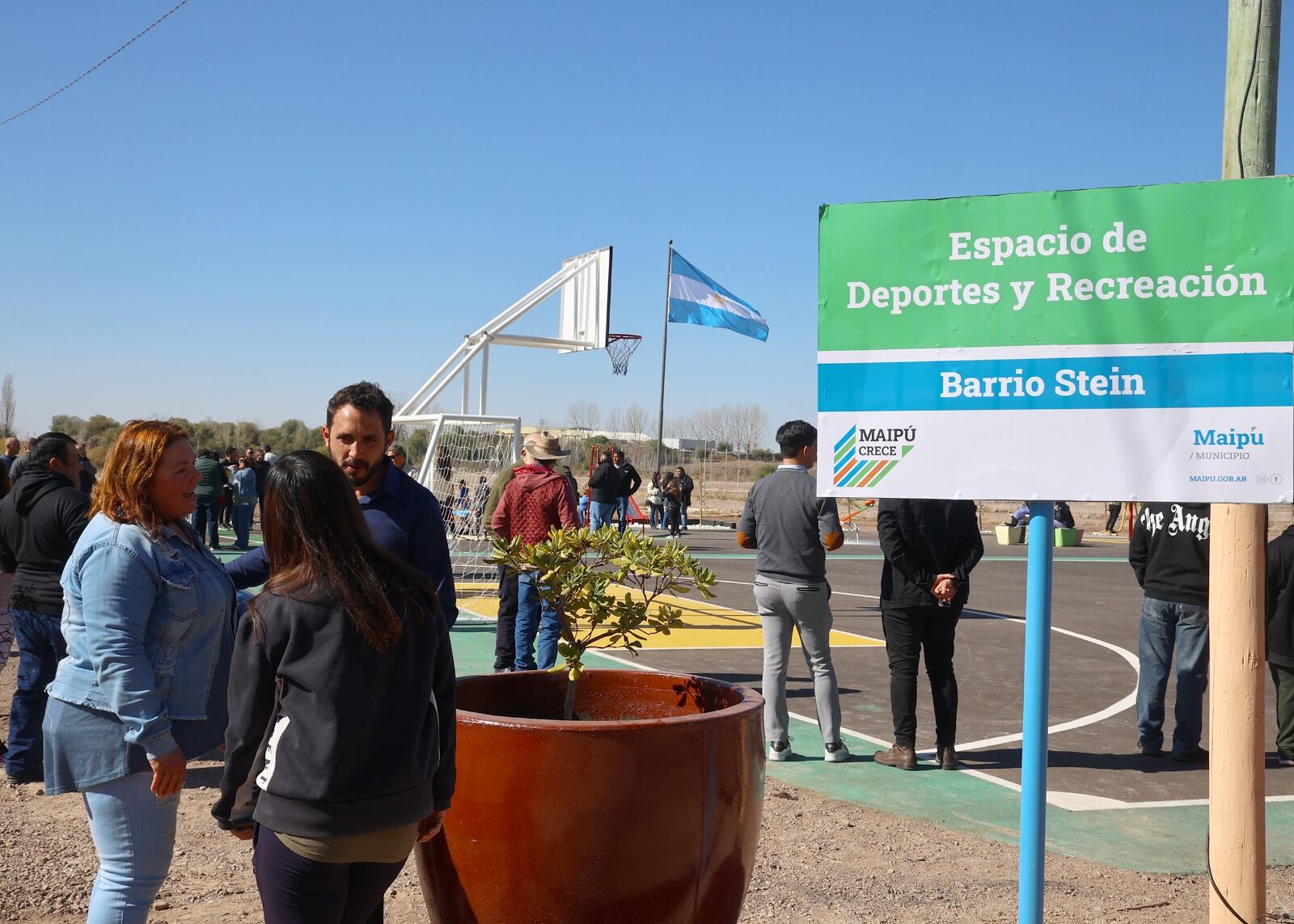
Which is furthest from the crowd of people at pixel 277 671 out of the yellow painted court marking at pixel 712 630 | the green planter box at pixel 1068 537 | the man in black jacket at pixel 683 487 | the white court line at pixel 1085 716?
the green planter box at pixel 1068 537

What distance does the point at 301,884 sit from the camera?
260 centimetres

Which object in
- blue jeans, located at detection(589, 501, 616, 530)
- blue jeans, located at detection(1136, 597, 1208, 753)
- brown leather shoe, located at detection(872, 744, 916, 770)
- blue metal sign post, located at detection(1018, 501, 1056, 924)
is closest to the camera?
blue metal sign post, located at detection(1018, 501, 1056, 924)

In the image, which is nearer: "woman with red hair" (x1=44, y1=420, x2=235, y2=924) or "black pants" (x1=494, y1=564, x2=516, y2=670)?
"woman with red hair" (x1=44, y1=420, x2=235, y2=924)

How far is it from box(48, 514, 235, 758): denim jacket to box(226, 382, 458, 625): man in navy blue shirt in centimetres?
27

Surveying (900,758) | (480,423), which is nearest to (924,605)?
(900,758)

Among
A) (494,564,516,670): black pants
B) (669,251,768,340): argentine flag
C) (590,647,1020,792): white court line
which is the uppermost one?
(669,251,768,340): argentine flag

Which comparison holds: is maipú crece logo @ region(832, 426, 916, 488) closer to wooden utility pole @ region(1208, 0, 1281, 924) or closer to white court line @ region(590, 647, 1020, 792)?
wooden utility pole @ region(1208, 0, 1281, 924)

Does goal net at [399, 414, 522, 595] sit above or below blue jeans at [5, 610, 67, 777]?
above

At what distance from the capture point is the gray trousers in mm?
6625

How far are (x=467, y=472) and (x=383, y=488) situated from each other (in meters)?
11.8

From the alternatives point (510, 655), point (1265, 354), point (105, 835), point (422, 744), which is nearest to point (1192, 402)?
point (1265, 354)

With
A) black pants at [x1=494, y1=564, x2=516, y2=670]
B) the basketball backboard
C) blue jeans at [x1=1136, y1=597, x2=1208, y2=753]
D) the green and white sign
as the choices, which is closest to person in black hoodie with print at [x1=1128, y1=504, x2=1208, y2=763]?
blue jeans at [x1=1136, y1=597, x2=1208, y2=753]

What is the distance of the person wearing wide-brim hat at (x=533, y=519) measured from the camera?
855 centimetres

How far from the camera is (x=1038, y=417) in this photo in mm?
3043
